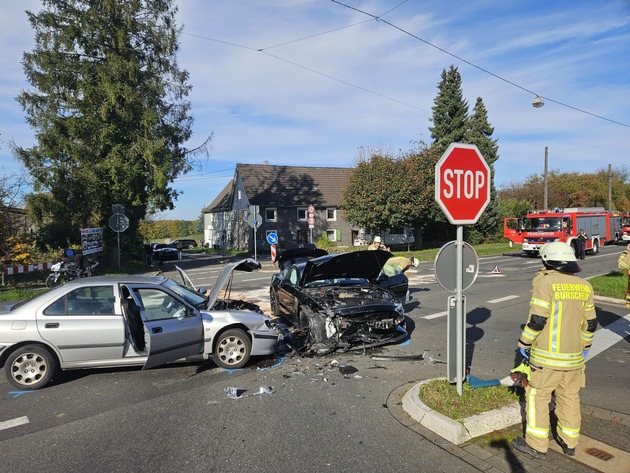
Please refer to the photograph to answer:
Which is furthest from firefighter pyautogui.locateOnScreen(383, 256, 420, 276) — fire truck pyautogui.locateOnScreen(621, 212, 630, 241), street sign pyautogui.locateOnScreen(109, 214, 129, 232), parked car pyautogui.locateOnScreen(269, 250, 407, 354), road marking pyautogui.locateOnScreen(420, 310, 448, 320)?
fire truck pyautogui.locateOnScreen(621, 212, 630, 241)

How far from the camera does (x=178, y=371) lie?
6.19 meters

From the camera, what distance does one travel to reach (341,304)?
23.9 feet

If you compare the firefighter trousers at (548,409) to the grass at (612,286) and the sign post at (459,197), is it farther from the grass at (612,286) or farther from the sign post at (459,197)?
the grass at (612,286)

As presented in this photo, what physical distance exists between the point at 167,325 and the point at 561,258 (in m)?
4.63

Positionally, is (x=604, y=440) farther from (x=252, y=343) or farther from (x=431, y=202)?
(x=431, y=202)

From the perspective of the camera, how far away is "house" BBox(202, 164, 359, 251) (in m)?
41.2

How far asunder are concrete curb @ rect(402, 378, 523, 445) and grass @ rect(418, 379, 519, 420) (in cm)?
7

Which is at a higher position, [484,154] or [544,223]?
[484,154]

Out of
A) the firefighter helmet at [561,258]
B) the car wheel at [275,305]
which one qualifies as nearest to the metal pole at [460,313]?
the firefighter helmet at [561,258]

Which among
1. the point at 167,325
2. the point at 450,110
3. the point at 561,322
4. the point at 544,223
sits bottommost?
the point at 167,325

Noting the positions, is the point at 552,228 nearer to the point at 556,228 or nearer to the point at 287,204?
the point at 556,228

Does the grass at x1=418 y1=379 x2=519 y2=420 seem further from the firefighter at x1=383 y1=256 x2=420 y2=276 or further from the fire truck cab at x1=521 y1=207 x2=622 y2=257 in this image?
the fire truck cab at x1=521 y1=207 x2=622 y2=257

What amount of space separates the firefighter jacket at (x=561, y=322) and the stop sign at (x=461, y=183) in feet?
3.77

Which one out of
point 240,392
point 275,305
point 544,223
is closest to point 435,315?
point 275,305
